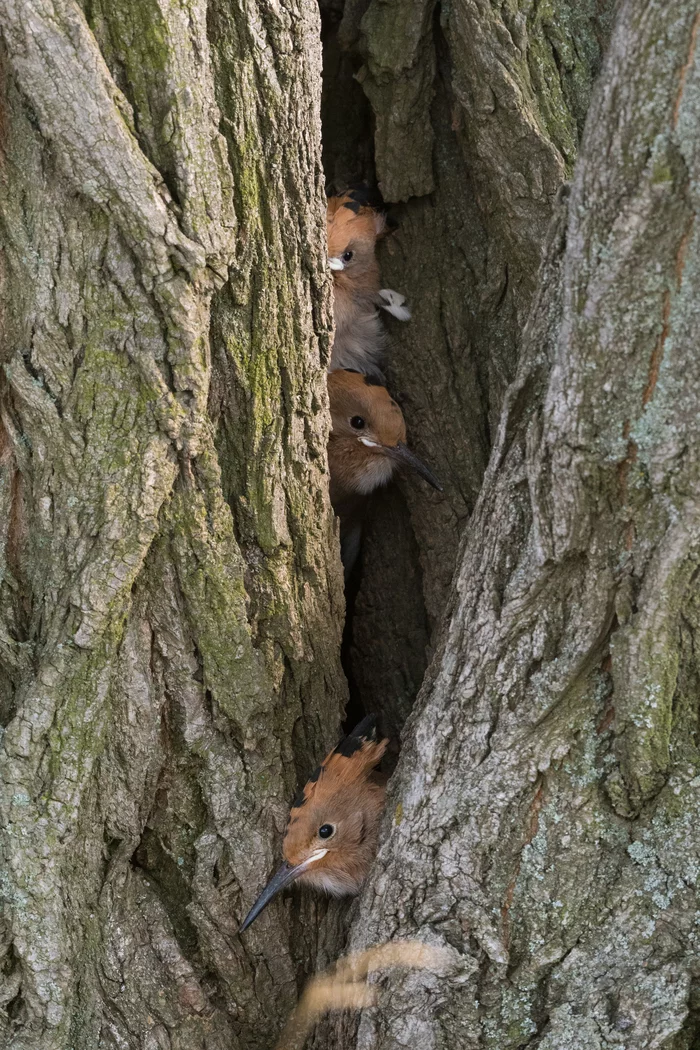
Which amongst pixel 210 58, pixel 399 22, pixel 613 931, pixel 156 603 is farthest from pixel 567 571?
pixel 399 22

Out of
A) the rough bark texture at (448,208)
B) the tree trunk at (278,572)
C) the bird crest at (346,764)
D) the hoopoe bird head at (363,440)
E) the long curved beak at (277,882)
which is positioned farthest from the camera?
the hoopoe bird head at (363,440)

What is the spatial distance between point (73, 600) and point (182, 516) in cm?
36

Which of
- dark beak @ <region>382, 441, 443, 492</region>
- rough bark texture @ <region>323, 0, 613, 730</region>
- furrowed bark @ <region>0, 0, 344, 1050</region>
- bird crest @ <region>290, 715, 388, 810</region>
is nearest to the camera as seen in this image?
furrowed bark @ <region>0, 0, 344, 1050</region>

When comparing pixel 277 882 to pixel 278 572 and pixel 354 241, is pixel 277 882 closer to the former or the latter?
pixel 278 572

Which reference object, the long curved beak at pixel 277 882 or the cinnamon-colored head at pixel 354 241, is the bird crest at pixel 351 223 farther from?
the long curved beak at pixel 277 882

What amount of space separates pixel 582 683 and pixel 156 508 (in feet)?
3.86

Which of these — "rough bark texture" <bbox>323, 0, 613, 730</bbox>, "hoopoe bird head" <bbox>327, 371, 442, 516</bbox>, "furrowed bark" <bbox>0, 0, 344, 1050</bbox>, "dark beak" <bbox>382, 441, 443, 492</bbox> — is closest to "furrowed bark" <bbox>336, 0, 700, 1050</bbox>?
"furrowed bark" <bbox>0, 0, 344, 1050</bbox>

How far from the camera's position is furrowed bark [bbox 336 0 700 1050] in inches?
84.9

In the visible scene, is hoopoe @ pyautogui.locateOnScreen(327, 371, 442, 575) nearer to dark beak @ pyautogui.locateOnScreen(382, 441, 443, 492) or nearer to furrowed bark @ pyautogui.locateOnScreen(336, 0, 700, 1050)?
dark beak @ pyautogui.locateOnScreen(382, 441, 443, 492)

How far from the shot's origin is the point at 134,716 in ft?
9.59

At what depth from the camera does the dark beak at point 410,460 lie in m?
3.97

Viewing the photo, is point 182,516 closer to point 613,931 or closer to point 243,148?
point 243,148

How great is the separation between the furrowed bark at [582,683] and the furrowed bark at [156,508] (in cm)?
52

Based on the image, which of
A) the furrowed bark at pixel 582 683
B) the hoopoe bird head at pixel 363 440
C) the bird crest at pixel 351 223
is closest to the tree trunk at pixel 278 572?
the furrowed bark at pixel 582 683
